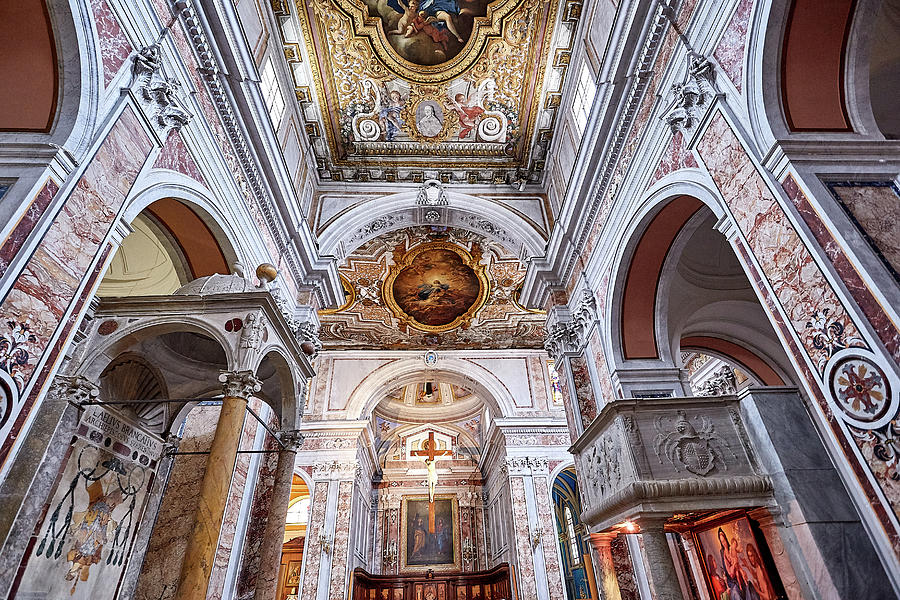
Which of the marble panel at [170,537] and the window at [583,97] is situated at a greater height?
the window at [583,97]

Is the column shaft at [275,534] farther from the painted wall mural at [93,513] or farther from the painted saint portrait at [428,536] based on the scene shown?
the painted saint portrait at [428,536]

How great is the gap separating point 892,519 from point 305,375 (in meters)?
4.89

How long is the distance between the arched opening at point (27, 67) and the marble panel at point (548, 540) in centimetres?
1348

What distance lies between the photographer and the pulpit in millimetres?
16703

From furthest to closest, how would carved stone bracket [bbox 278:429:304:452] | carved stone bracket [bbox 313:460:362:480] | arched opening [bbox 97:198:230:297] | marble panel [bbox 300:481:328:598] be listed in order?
carved stone bracket [bbox 313:460:362:480] < marble panel [bbox 300:481:328:598] < arched opening [bbox 97:198:230:297] < carved stone bracket [bbox 278:429:304:452]

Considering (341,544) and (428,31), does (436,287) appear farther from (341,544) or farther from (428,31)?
(341,544)

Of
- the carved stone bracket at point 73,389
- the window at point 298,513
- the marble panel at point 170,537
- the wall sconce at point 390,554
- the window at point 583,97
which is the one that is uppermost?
the window at point 583,97

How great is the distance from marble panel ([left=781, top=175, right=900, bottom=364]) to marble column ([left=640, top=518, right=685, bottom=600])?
237cm

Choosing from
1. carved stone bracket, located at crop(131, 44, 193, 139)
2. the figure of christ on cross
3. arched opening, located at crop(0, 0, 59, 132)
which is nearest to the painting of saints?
carved stone bracket, located at crop(131, 44, 193, 139)

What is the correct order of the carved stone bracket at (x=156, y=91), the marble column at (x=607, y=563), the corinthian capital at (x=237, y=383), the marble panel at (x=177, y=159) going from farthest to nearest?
the marble column at (x=607, y=563)
the marble panel at (x=177, y=159)
the carved stone bracket at (x=156, y=91)
the corinthian capital at (x=237, y=383)

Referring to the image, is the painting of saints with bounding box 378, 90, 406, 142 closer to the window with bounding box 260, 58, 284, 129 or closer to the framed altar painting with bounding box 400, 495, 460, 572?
the window with bounding box 260, 58, 284, 129

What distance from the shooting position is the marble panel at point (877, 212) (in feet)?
10.2

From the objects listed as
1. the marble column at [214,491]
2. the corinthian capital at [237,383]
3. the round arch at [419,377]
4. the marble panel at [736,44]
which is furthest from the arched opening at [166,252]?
the round arch at [419,377]

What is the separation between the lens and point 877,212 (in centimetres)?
329
